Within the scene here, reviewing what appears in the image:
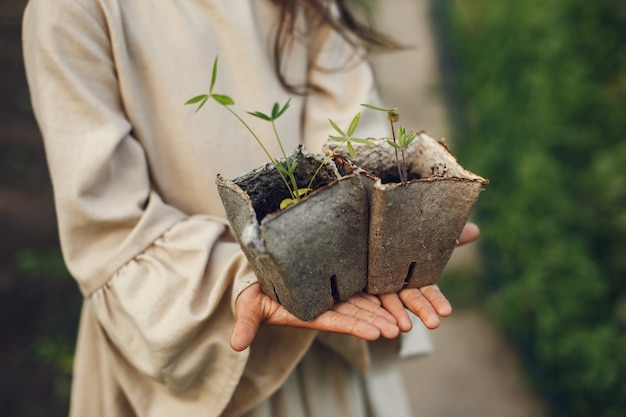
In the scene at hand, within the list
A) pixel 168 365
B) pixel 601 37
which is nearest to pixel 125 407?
pixel 168 365

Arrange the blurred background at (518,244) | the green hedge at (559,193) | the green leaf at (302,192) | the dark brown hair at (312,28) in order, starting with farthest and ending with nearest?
the green hedge at (559,193) < the blurred background at (518,244) < the dark brown hair at (312,28) < the green leaf at (302,192)

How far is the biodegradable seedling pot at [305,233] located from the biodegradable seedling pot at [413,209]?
30 millimetres

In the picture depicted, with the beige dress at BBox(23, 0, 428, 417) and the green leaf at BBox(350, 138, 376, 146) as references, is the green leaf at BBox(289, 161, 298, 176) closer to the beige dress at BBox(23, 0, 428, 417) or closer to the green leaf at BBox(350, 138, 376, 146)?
the green leaf at BBox(350, 138, 376, 146)

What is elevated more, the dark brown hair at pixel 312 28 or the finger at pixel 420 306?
the dark brown hair at pixel 312 28

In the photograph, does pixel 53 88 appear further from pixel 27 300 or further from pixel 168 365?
pixel 27 300

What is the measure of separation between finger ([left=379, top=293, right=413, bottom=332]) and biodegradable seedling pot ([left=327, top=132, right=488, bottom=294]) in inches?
0.6

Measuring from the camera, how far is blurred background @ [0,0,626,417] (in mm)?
2432

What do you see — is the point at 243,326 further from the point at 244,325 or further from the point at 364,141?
the point at 364,141

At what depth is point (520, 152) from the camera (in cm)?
345

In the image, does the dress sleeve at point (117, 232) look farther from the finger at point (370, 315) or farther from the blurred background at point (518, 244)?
the blurred background at point (518, 244)

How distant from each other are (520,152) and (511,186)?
8.2 inches

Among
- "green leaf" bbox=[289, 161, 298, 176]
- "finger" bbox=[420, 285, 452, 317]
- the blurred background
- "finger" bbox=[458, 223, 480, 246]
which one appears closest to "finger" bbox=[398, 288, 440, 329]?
"finger" bbox=[420, 285, 452, 317]

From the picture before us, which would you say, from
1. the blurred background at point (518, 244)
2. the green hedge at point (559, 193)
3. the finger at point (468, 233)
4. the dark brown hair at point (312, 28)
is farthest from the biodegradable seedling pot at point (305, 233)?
the green hedge at point (559, 193)

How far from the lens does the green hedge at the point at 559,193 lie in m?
2.62
